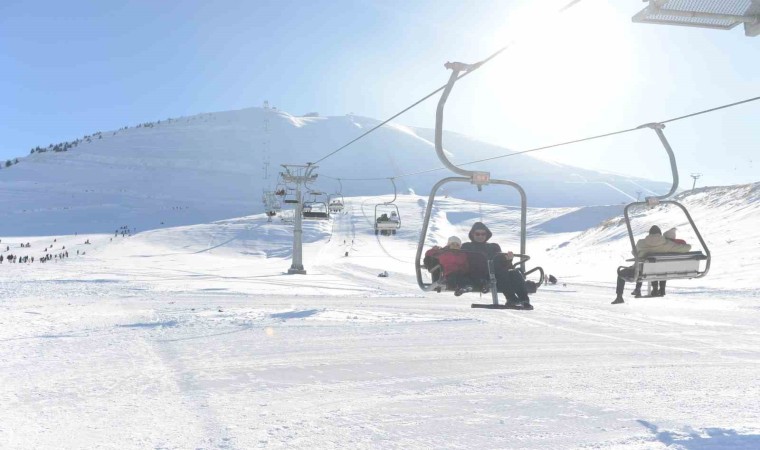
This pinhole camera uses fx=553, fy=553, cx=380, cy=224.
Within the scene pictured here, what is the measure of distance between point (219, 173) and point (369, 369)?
123927 millimetres

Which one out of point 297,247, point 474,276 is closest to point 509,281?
point 474,276

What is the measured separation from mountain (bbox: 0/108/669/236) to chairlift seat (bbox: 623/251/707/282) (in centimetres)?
7001

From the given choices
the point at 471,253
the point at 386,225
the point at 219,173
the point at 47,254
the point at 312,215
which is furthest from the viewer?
the point at 219,173

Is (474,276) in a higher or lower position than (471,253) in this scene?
→ lower

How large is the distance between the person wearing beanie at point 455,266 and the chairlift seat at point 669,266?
314cm

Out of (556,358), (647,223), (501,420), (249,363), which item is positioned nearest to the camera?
(501,420)

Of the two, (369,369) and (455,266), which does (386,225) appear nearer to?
(369,369)

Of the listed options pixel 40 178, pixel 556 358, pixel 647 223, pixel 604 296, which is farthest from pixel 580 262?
pixel 40 178

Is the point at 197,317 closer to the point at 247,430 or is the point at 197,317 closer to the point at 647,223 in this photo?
the point at 247,430

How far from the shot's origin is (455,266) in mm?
8688

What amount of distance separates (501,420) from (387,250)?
48.8 meters

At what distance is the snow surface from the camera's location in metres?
6.32

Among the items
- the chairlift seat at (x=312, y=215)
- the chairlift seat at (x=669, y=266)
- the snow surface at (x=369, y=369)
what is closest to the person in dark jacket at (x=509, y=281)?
the snow surface at (x=369, y=369)

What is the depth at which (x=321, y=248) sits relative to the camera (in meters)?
56.1
